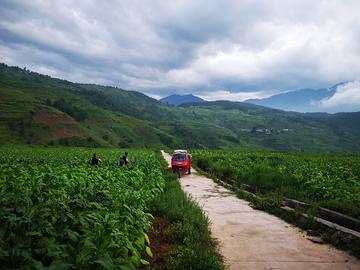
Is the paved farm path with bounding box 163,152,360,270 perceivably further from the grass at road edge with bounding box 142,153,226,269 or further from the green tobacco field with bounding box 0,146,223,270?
the green tobacco field with bounding box 0,146,223,270

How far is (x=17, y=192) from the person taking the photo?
12.7 feet

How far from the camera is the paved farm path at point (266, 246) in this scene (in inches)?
183

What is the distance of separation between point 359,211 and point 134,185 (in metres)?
7.57

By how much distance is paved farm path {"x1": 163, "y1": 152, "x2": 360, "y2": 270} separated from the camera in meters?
4.64

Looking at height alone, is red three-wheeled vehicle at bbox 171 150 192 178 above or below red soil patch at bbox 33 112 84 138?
below

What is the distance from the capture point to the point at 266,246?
17.9 ft

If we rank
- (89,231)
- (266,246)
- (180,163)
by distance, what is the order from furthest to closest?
(180,163), (266,246), (89,231)

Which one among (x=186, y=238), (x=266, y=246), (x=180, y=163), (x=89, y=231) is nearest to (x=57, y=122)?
(x=180, y=163)

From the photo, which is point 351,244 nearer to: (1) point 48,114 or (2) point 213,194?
(2) point 213,194

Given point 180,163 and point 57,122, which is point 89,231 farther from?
point 57,122

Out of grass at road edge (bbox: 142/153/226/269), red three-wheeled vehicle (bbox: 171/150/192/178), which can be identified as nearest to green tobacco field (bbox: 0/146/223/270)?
grass at road edge (bbox: 142/153/226/269)

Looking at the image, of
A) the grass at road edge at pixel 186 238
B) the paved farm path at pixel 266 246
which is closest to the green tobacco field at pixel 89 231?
the grass at road edge at pixel 186 238

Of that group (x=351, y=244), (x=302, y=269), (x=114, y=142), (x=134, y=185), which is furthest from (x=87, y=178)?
(x=114, y=142)

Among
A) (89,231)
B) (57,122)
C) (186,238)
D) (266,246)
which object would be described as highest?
(57,122)
